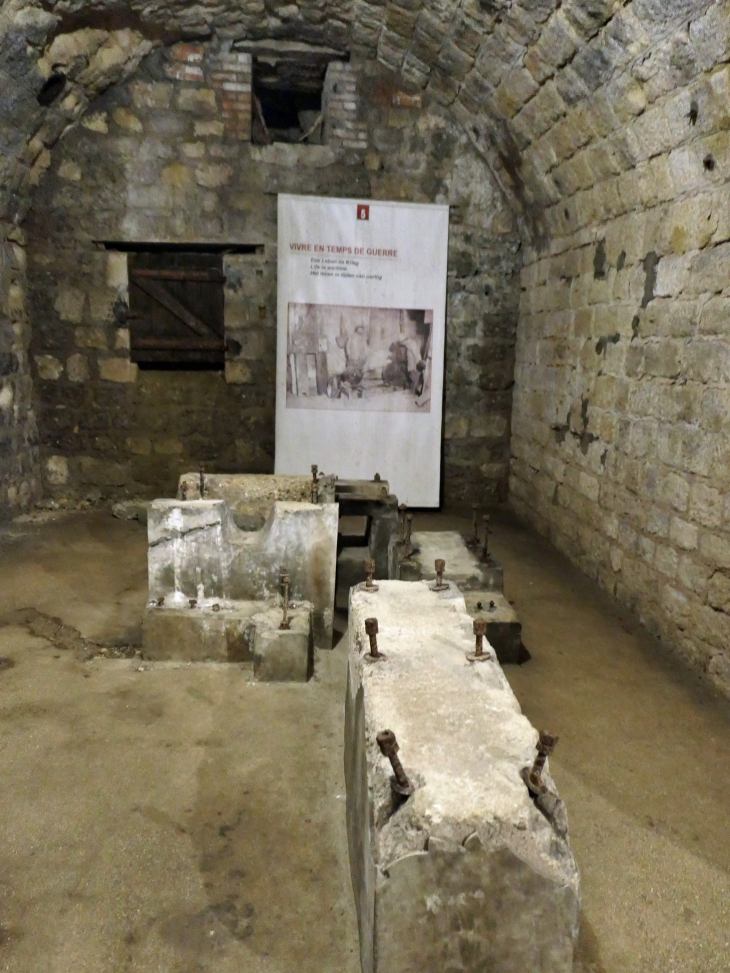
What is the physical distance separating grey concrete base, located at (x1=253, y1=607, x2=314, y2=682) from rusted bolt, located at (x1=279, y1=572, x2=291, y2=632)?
2cm

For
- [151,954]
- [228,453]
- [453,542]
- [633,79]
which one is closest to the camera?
[151,954]

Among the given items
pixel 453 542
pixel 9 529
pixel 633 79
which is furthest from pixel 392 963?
pixel 9 529

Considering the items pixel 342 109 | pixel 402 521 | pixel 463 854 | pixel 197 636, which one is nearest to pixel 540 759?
pixel 463 854

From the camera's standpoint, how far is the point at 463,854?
1.45m

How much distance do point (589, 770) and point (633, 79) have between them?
3237 millimetres

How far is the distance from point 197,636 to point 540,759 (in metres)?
2.19

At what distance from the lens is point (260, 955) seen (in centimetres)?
187

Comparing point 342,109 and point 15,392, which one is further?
point 342,109

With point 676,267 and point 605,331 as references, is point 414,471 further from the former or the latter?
point 676,267

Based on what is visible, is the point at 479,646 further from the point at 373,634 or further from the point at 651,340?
the point at 651,340

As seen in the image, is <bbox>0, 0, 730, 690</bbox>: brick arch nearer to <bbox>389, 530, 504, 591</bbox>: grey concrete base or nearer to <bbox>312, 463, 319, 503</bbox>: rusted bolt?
<bbox>389, 530, 504, 591</bbox>: grey concrete base

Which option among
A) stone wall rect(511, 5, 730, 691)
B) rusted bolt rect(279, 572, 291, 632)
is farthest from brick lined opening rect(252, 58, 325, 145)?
rusted bolt rect(279, 572, 291, 632)

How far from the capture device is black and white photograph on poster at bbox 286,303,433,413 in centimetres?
596

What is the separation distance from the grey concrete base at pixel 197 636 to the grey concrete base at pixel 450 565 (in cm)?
90
